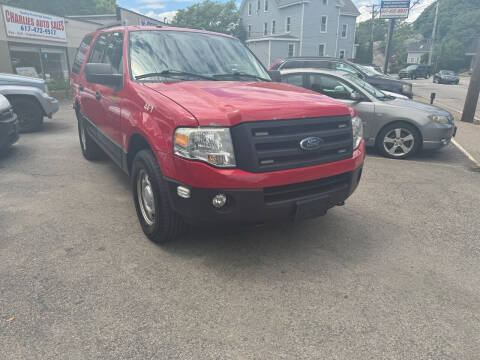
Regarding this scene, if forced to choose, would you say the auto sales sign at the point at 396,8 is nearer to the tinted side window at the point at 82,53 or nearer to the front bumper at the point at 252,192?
the tinted side window at the point at 82,53

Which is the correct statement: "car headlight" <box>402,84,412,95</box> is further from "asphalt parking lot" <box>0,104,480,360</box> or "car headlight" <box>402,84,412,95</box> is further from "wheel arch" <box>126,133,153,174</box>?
"wheel arch" <box>126,133,153,174</box>

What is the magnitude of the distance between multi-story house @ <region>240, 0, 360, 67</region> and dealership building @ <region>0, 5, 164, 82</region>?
925 inches

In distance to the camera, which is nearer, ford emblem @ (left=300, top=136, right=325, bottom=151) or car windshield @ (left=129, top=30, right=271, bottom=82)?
ford emblem @ (left=300, top=136, right=325, bottom=151)

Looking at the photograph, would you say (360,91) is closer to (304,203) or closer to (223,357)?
(304,203)

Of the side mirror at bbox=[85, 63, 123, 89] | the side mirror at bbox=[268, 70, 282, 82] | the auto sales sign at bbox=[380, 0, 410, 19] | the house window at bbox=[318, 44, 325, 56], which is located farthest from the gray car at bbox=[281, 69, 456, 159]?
the house window at bbox=[318, 44, 325, 56]

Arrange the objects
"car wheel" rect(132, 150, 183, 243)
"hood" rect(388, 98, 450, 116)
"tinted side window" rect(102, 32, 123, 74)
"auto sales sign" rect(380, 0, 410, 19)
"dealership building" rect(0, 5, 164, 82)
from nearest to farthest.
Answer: "car wheel" rect(132, 150, 183, 243), "tinted side window" rect(102, 32, 123, 74), "hood" rect(388, 98, 450, 116), "dealership building" rect(0, 5, 164, 82), "auto sales sign" rect(380, 0, 410, 19)

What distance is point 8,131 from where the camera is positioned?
20.6 feet

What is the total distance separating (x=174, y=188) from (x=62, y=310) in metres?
1.15

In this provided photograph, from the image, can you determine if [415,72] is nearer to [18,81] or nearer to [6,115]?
[18,81]

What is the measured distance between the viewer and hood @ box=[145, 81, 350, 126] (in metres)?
2.80

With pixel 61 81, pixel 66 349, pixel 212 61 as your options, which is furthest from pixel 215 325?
pixel 61 81

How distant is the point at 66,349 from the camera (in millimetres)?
2254

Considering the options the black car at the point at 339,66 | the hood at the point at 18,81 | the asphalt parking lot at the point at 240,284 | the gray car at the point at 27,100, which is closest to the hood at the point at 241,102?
the asphalt parking lot at the point at 240,284

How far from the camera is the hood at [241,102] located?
2797 mm
